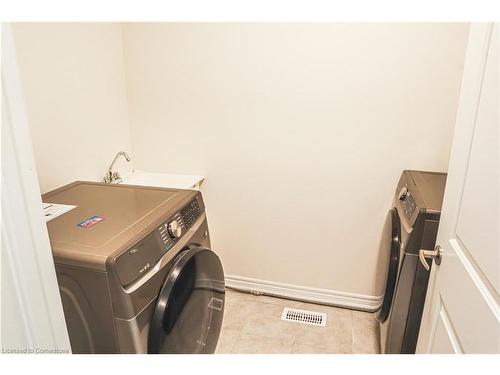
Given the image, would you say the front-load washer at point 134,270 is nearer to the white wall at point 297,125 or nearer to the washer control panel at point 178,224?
the washer control panel at point 178,224

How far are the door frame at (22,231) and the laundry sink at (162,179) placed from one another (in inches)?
49.1

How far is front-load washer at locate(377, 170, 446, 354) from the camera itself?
1.28m

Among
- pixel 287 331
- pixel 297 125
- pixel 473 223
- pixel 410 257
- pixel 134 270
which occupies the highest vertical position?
pixel 297 125

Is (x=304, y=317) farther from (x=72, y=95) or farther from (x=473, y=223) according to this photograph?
(x=72, y=95)

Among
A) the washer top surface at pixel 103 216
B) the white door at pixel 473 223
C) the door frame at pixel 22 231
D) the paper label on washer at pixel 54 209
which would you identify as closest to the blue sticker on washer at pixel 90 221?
the washer top surface at pixel 103 216

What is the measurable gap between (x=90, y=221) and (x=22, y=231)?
1.87ft

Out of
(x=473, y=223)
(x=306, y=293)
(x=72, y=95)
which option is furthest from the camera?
(x=306, y=293)

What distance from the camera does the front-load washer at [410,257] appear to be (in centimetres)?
128

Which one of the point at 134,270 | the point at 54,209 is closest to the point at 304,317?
the point at 134,270

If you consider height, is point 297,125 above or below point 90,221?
above

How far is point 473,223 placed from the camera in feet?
2.65

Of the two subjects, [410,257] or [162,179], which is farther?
[162,179]

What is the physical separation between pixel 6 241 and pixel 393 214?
5.33 feet
